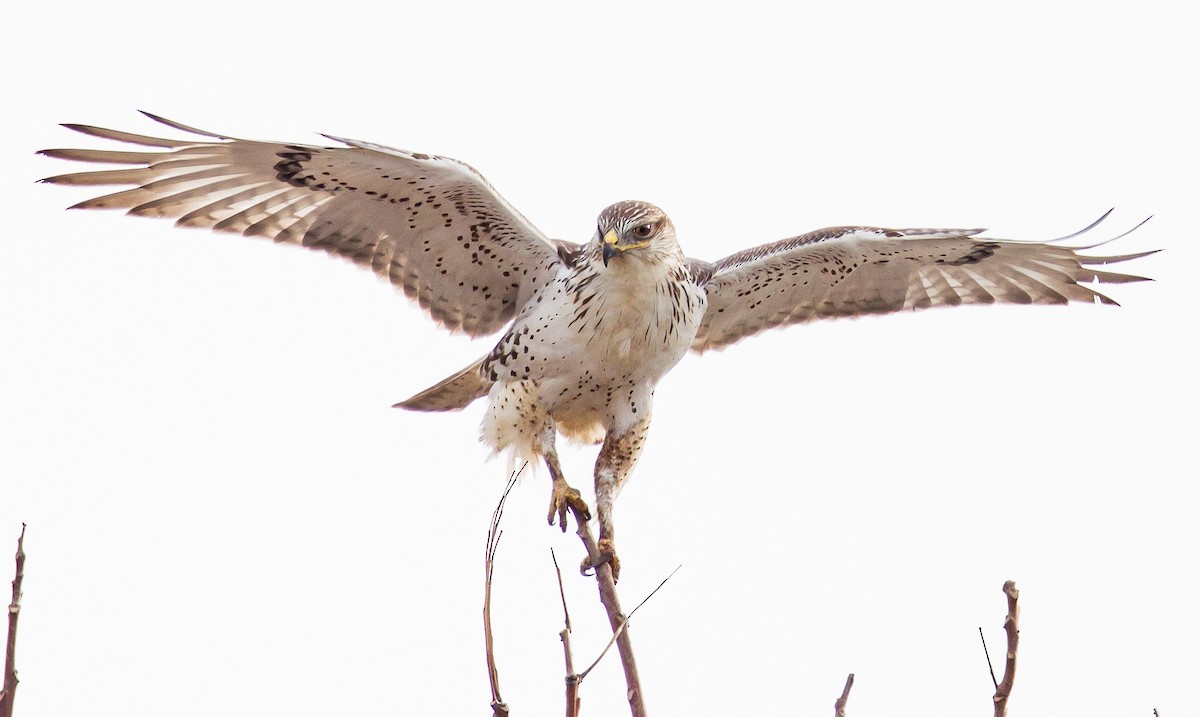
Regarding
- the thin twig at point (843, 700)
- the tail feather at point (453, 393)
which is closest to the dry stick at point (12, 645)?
the thin twig at point (843, 700)

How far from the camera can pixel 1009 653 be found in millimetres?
2797

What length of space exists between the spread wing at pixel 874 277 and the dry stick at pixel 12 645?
5054mm

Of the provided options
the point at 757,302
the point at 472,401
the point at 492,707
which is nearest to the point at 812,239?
the point at 757,302

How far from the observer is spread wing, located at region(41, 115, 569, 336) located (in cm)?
642

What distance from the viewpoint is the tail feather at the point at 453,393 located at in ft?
24.2

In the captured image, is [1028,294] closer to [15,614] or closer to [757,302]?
[757,302]

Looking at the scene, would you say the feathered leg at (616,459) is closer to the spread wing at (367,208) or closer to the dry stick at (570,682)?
the spread wing at (367,208)

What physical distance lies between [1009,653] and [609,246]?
3581 millimetres

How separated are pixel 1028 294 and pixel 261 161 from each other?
443cm

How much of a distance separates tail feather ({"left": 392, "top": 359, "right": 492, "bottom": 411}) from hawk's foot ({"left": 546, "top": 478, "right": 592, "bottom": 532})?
1.33m

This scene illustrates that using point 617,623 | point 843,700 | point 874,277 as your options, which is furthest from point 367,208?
point 843,700

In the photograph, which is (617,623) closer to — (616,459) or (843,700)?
(843,700)

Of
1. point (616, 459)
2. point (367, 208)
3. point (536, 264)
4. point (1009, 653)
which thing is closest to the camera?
point (1009, 653)

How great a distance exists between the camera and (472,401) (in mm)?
7590
